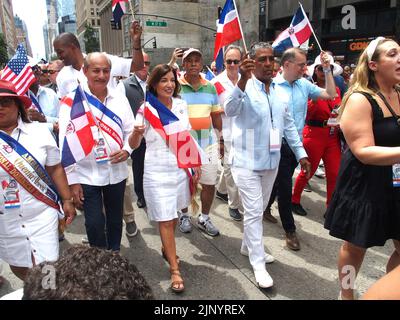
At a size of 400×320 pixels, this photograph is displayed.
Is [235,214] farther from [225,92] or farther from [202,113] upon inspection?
[225,92]

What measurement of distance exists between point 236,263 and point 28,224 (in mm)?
2035

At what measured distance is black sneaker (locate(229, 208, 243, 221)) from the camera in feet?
16.0

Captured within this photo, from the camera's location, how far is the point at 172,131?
3375 mm

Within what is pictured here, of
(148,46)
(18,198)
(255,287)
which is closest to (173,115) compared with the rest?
(18,198)

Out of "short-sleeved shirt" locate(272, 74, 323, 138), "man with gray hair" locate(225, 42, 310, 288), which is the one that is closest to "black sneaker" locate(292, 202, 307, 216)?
"short-sleeved shirt" locate(272, 74, 323, 138)

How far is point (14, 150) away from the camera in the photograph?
7.89 feet

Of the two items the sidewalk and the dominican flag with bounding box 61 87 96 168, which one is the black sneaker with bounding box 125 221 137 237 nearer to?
the sidewalk

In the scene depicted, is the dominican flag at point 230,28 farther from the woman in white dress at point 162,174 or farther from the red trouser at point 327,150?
the red trouser at point 327,150

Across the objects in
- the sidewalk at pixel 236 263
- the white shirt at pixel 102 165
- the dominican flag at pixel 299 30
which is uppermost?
the dominican flag at pixel 299 30

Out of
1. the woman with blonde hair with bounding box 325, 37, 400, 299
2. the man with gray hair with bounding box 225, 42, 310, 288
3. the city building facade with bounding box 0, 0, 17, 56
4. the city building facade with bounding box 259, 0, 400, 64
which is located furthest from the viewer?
the city building facade with bounding box 0, 0, 17, 56

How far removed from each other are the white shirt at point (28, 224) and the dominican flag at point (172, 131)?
1.04 meters

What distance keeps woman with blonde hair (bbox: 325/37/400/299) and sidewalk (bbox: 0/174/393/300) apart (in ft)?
2.96

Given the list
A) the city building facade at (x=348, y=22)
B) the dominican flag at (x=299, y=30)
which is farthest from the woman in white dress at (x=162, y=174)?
the city building facade at (x=348, y=22)

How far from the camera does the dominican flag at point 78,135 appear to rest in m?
2.98
